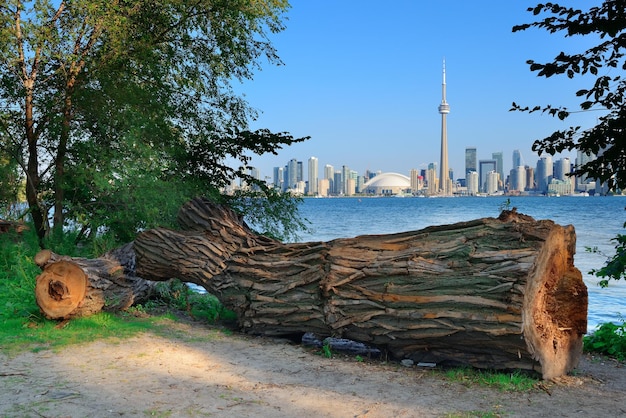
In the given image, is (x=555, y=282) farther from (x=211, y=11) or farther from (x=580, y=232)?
(x=580, y=232)

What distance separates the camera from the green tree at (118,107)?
1120 cm

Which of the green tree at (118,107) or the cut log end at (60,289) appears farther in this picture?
the green tree at (118,107)

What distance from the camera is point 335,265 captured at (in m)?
6.44

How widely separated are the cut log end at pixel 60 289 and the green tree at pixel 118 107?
3032 mm

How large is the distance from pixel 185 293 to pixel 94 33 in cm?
605

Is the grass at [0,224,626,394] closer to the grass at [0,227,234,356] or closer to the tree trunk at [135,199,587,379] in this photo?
the grass at [0,227,234,356]

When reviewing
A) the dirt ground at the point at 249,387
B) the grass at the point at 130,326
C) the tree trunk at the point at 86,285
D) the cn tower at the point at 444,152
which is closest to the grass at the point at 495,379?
the grass at the point at 130,326

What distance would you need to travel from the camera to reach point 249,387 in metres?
5.06

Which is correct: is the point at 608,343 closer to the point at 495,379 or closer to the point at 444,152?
the point at 495,379

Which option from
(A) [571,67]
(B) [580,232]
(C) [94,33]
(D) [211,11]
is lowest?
(B) [580,232]

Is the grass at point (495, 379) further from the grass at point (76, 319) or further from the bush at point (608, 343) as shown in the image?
the grass at point (76, 319)

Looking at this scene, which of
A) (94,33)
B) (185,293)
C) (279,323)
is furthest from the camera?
(94,33)

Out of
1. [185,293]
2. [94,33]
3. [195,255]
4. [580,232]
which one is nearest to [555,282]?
[195,255]

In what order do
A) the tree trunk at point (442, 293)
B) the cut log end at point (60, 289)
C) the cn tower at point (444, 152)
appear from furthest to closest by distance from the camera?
the cn tower at point (444, 152) → the cut log end at point (60, 289) → the tree trunk at point (442, 293)
